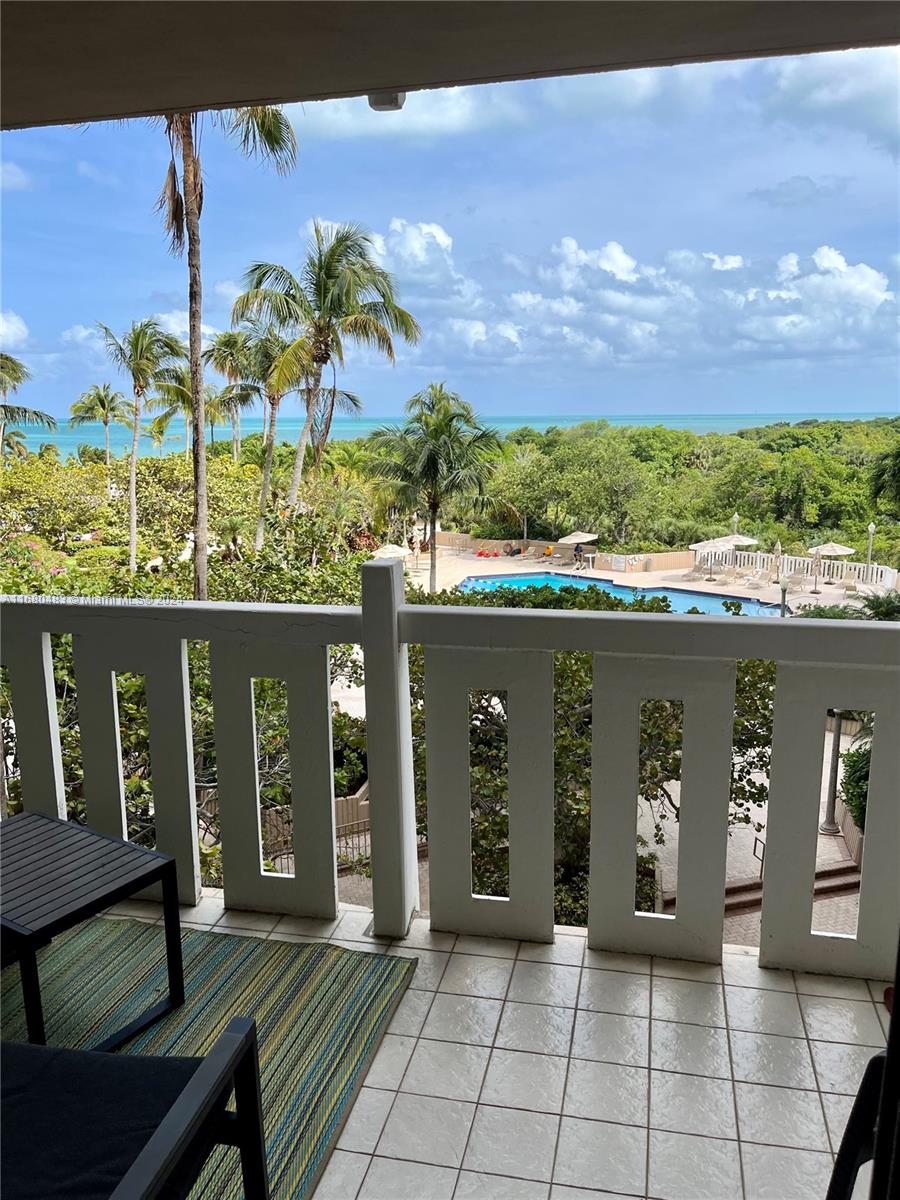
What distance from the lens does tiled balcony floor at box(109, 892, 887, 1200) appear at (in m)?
1.51

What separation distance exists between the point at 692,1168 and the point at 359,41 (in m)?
2.06

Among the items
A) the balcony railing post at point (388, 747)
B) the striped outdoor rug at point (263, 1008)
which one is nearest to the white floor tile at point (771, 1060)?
the striped outdoor rug at point (263, 1008)

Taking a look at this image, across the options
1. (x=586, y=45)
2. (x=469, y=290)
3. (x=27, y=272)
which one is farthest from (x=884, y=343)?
(x=586, y=45)

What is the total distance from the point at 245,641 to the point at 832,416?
95.2 ft

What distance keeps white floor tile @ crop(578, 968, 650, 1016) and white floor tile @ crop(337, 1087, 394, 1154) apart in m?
0.50

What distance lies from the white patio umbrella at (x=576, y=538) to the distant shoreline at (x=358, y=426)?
348 centimetres

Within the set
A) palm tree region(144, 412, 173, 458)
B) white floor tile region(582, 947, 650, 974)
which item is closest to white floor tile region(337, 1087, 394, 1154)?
white floor tile region(582, 947, 650, 974)

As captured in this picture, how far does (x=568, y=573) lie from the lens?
75.5 ft

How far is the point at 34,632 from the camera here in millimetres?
2363

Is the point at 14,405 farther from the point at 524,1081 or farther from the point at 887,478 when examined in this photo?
the point at 524,1081

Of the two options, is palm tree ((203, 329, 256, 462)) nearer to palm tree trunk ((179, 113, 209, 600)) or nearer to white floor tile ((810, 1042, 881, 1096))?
palm tree trunk ((179, 113, 209, 600))

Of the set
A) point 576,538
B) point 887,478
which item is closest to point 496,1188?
point 887,478

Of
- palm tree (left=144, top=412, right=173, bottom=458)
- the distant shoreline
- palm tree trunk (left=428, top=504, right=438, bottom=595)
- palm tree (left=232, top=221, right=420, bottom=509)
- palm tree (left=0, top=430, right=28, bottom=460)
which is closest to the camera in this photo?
palm tree (left=232, top=221, right=420, bottom=509)

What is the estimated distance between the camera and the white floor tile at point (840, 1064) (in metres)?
1.71
